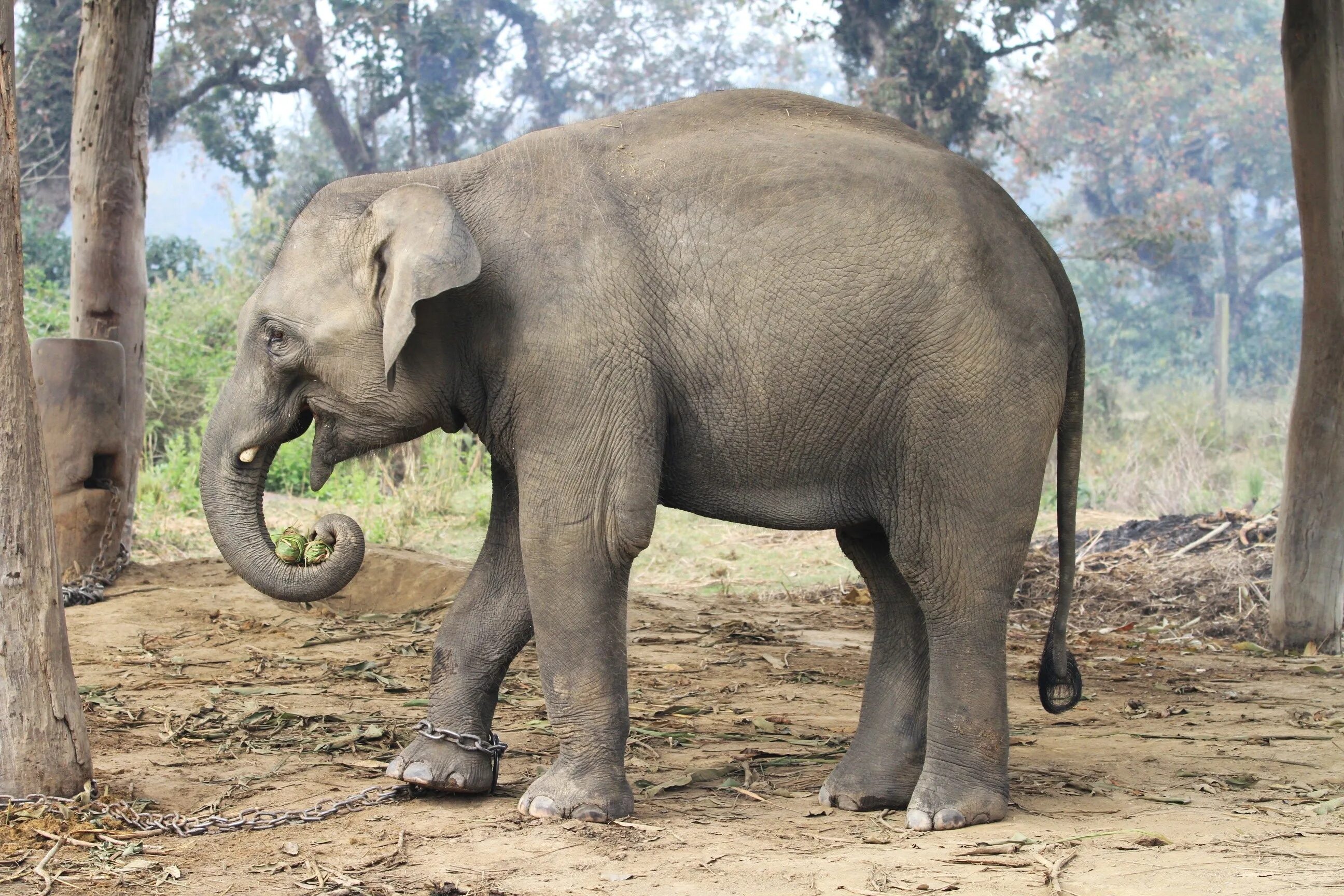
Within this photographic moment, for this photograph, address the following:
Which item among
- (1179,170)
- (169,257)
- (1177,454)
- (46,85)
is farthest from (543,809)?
(1179,170)

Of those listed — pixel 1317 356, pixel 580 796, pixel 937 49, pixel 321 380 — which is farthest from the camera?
pixel 937 49

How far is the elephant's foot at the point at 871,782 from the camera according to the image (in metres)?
4.38

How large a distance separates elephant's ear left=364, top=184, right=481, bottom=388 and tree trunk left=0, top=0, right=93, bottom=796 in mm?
1031

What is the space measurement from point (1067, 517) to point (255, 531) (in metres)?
2.53

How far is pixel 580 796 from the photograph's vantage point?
413 cm

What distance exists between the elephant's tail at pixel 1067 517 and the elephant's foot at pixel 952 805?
1.63 ft

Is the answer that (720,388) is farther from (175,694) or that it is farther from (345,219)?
(175,694)

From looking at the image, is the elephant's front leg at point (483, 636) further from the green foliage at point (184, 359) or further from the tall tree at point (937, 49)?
the tall tree at point (937, 49)

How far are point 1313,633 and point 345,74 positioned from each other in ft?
69.5

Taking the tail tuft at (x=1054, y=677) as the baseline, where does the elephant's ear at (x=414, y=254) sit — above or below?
above

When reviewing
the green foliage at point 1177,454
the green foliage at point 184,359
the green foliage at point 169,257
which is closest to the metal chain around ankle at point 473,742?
the green foliage at point 1177,454

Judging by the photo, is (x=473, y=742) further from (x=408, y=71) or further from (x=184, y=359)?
(x=408, y=71)

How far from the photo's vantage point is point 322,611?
7.67 metres

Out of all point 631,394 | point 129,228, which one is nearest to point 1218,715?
point 631,394
